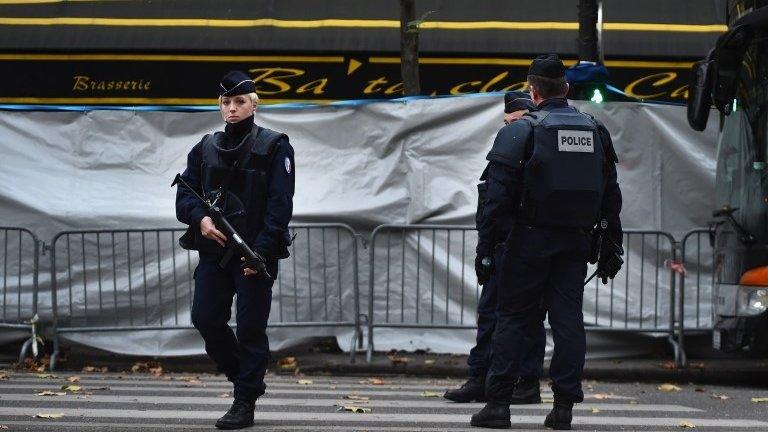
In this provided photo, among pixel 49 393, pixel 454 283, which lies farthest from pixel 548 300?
pixel 454 283

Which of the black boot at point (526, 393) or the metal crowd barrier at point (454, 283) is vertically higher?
the metal crowd barrier at point (454, 283)

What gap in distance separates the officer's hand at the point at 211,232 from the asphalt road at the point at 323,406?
91 centimetres

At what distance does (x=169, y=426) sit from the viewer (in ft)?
22.6

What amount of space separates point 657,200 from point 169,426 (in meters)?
5.69

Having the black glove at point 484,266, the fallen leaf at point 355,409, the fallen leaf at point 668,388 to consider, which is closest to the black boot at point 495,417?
the black glove at point 484,266

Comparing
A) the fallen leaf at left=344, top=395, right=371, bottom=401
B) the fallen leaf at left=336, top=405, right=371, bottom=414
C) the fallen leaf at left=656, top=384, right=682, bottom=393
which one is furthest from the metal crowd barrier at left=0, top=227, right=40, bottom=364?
the fallen leaf at left=656, top=384, right=682, bottom=393

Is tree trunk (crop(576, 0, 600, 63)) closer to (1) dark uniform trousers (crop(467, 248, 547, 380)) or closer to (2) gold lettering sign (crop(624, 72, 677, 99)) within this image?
(2) gold lettering sign (crop(624, 72, 677, 99))

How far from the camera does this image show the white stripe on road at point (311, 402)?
8.16 meters

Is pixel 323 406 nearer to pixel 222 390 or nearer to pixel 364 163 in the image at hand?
pixel 222 390

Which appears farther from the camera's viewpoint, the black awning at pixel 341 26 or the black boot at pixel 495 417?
the black awning at pixel 341 26

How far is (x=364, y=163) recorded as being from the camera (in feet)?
37.6

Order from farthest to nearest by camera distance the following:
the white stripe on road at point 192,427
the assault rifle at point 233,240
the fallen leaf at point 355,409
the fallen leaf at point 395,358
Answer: the fallen leaf at point 395,358, the fallen leaf at point 355,409, the white stripe on road at point 192,427, the assault rifle at point 233,240

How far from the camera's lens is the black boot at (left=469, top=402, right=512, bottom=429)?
22.7ft

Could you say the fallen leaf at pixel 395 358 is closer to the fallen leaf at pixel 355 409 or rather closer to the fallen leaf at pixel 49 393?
the fallen leaf at pixel 355 409
